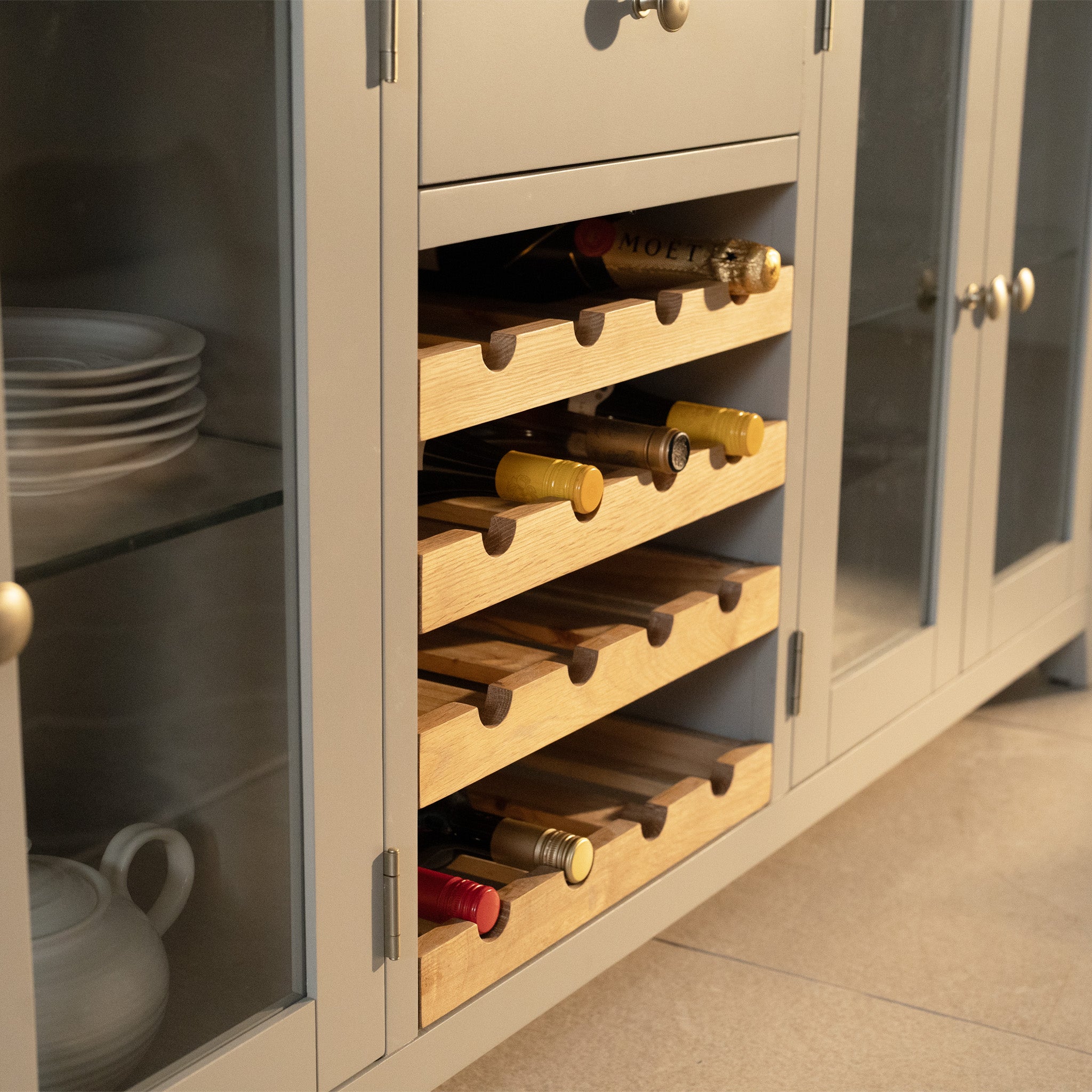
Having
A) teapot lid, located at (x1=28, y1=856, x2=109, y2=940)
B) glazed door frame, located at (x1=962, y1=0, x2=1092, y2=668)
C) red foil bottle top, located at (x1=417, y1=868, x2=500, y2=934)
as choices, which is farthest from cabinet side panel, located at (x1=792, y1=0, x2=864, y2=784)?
teapot lid, located at (x1=28, y1=856, x2=109, y2=940)

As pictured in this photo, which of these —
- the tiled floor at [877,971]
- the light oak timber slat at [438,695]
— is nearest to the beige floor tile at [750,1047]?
the tiled floor at [877,971]

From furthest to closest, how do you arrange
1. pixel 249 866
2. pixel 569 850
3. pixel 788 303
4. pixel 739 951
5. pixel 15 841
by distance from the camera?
pixel 739 951 → pixel 788 303 → pixel 569 850 → pixel 249 866 → pixel 15 841

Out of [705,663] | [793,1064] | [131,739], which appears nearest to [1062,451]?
[705,663]

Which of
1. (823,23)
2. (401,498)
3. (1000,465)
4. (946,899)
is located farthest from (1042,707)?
(401,498)

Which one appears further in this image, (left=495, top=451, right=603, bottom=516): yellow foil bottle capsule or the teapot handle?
(left=495, top=451, right=603, bottom=516): yellow foil bottle capsule

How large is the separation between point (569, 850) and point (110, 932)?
1.29 ft

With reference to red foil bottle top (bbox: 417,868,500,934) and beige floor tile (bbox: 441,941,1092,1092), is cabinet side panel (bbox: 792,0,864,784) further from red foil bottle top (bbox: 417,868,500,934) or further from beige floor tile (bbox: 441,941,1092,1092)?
red foil bottle top (bbox: 417,868,500,934)

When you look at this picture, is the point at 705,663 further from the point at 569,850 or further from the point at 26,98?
the point at 26,98

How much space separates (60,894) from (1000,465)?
1252 mm

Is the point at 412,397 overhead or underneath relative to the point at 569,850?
overhead

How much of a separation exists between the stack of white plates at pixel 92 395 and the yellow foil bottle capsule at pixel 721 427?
19.7 inches

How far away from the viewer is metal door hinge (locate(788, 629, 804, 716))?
1.36 m

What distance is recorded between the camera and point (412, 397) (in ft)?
2.97

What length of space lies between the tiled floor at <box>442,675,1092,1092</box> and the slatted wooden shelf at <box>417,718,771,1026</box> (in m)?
0.16
